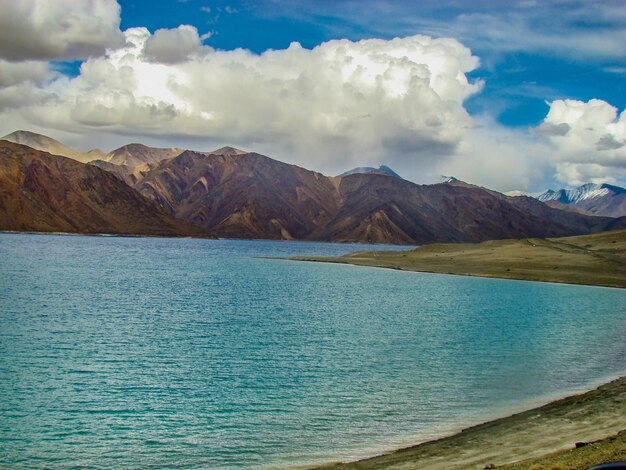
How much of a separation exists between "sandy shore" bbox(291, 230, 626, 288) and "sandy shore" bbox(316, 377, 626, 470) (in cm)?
8938

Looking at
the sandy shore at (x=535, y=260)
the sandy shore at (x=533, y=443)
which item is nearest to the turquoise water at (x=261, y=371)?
the sandy shore at (x=533, y=443)

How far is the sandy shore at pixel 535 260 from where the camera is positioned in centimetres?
11456

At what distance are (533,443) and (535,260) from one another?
118146mm

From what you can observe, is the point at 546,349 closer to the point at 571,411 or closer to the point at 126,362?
the point at 571,411

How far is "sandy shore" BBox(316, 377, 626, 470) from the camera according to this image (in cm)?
1734

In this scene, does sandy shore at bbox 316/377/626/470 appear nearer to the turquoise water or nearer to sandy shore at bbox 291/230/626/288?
the turquoise water

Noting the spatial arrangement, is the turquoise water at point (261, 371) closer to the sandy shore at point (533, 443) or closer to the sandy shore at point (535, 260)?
the sandy shore at point (533, 443)

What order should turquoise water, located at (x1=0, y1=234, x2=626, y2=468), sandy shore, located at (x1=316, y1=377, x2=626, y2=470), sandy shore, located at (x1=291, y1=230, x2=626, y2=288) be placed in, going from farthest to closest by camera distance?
sandy shore, located at (x1=291, y1=230, x2=626, y2=288), turquoise water, located at (x1=0, y1=234, x2=626, y2=468), sandy shore, located at (x1=316, y1=377, x2=626, y2=470)

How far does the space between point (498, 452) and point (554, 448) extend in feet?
5.70

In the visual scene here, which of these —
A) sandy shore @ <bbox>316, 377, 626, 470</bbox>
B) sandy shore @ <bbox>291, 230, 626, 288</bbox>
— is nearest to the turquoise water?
sandy shore @ <bbox>316, 377, 626, 470</bbox>

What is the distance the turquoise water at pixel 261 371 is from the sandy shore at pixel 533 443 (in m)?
1.70

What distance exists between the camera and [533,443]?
790 inches

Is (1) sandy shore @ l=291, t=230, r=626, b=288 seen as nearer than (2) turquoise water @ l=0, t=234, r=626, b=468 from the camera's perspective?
No

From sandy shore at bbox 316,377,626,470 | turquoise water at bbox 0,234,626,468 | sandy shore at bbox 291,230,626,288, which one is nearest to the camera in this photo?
sandy shore at bbox 316,377,626,470
